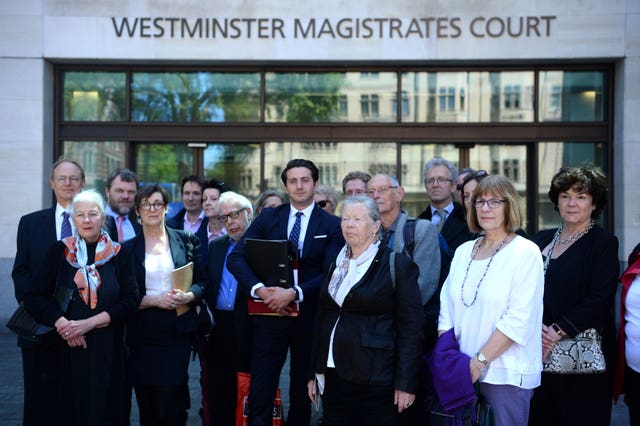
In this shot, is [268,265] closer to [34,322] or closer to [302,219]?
[302,219]

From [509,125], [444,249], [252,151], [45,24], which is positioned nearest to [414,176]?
[509,125]

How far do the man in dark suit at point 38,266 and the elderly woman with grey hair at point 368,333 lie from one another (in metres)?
2.11

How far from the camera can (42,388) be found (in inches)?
189

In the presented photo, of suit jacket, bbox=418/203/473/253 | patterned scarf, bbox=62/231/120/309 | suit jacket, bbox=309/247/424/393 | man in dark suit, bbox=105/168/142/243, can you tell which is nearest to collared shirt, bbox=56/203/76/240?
patterned scarf, bbox=62/231/120/309

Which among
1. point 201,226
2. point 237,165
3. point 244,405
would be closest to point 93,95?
point 237,165

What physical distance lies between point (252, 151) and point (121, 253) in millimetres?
5676

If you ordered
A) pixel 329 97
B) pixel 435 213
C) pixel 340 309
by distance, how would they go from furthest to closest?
pixel 329 97 → pixel 435 213 → pixel 340 309

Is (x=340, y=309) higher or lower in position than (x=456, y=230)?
lower

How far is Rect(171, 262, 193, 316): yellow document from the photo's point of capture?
4941mm

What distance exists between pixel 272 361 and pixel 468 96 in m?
6.54

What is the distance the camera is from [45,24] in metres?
9.70

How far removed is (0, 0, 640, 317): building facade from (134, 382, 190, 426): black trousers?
554 centimetres

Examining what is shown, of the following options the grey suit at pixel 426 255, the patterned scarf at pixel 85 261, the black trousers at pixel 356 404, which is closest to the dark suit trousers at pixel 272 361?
the black trousers at pixel 356 404

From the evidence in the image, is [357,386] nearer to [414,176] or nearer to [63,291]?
[63,291]
